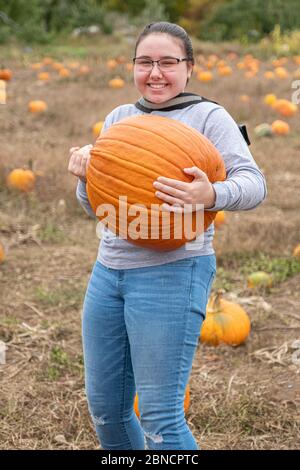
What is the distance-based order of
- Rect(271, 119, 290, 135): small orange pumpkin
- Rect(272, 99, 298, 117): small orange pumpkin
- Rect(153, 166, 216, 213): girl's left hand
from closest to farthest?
Rect(153, 166, 216, 213): girl's left hand < Rect(271, 119, 290, 135): small orange pumpkin < Rect(272, 99, 298, 117): small orange pumpkin

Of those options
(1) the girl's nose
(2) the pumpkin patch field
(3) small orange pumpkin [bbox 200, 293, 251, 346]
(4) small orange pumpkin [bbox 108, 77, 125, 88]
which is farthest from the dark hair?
(4) small orange pumpkin [bbox 108, 77, 125, 88]

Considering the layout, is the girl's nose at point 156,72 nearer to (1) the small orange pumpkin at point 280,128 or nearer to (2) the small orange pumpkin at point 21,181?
(2) the small orange pumpkin at point 21,181

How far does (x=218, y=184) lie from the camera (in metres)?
2.11

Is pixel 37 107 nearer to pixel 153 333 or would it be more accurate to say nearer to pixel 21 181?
pixel 21 181

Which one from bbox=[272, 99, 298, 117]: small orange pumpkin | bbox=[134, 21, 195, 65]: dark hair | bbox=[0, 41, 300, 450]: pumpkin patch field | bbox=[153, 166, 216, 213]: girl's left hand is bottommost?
bbox=[0, 41, 300, 450]: pumpkin patch field

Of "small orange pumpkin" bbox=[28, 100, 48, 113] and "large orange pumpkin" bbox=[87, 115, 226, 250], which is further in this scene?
"small orange pumpkin" bbox=[28, 100, 48, 113]

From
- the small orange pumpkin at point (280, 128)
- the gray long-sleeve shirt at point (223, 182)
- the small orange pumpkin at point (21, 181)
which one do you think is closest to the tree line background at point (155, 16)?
the small orange pumpkin at point (280, 128)

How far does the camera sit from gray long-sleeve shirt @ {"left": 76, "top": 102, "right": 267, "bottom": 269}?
218 centimetres

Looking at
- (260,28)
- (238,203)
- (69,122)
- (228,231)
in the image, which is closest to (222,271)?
(228,231)

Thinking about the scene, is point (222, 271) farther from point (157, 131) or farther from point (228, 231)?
point (157, 131)

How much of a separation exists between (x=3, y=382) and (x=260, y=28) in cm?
2800

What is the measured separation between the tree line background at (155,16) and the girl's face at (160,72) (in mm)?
19856

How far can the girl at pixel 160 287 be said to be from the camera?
2.18 m

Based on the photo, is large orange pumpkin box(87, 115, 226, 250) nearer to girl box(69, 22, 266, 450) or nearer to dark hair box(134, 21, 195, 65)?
girl box(69, 22, 266, 450)
